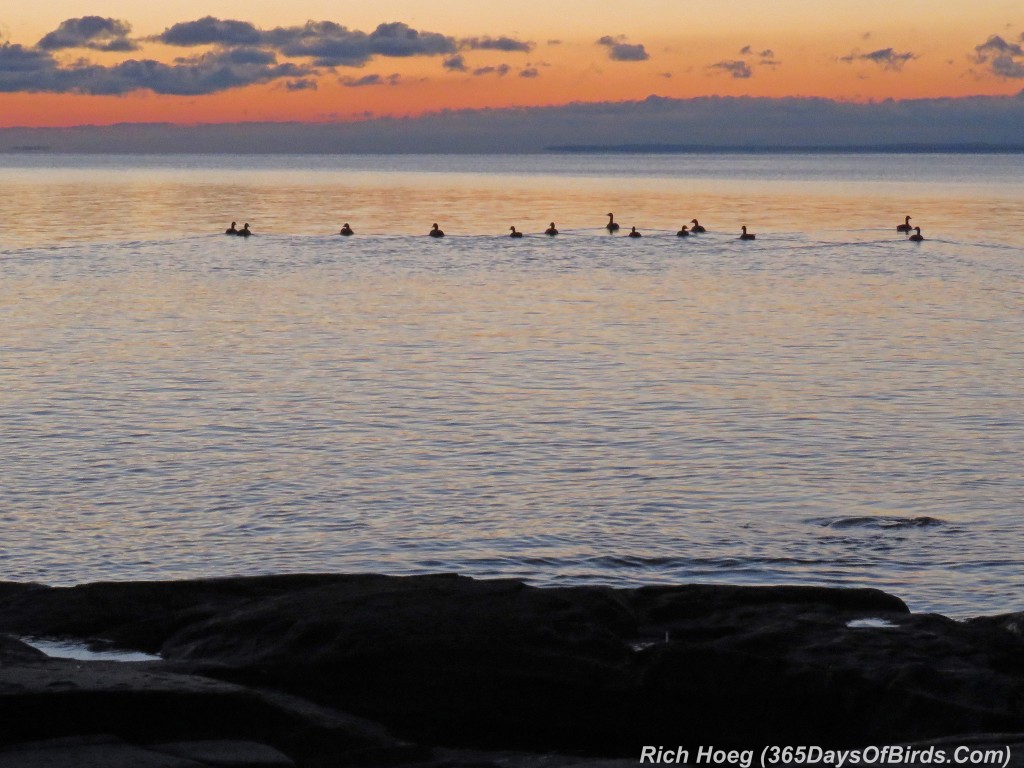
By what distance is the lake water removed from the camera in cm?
1855

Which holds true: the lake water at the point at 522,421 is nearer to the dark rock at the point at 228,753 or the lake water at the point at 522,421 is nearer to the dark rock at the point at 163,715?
the dark rock at the point at 163,715

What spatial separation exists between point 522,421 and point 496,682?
1636 cm

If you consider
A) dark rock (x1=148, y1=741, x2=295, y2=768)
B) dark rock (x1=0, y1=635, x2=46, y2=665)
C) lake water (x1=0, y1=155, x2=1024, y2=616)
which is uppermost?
dark rock (x1=148, y1=741, x2=295, y2=768)

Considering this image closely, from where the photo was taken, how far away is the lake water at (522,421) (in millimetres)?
18547

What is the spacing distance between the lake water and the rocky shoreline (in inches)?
192

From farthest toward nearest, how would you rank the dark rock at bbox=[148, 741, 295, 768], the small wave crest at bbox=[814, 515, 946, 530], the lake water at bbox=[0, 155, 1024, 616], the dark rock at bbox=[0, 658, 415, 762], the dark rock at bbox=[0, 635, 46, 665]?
the small wave crest at bbox=[814, 515, 946, 530], the lake water at bbox=[0, 155, 1024, 616], the dark rock at bbox=[0, 635, 46, 665], the dark rock at bbox=[0, 658, 415, 762], the dark rock at bbox=[148, 741, 295, 768]

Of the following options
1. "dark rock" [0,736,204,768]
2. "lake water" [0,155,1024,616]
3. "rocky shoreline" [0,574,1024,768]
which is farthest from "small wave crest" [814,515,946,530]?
"dark rock" [0,736,204,768]

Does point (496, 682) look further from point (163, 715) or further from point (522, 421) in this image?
point (522, 421)

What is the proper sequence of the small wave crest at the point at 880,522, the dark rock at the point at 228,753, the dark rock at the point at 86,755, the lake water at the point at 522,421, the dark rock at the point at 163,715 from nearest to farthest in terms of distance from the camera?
the dark rock at the point at 86,755 → the dark rock at the point at 228,753 → the dark rock at the point at 163,715 → the lake water at the point at 522,421 → the small wave crest at the point at 880,522

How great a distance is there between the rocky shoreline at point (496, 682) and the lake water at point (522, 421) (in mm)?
4870

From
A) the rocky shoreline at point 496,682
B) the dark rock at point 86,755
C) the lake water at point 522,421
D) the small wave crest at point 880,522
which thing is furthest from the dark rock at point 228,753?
the small wave crest at point 880,522

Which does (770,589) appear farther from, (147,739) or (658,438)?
(658,438)

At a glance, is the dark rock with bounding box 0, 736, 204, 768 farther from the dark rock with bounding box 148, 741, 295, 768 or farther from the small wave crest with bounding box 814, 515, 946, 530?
the small wave crest with bounding box 814, 515, 946, 530

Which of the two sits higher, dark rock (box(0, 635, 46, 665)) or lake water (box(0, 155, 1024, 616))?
dark rock (box(0, 635, 46, 665))
